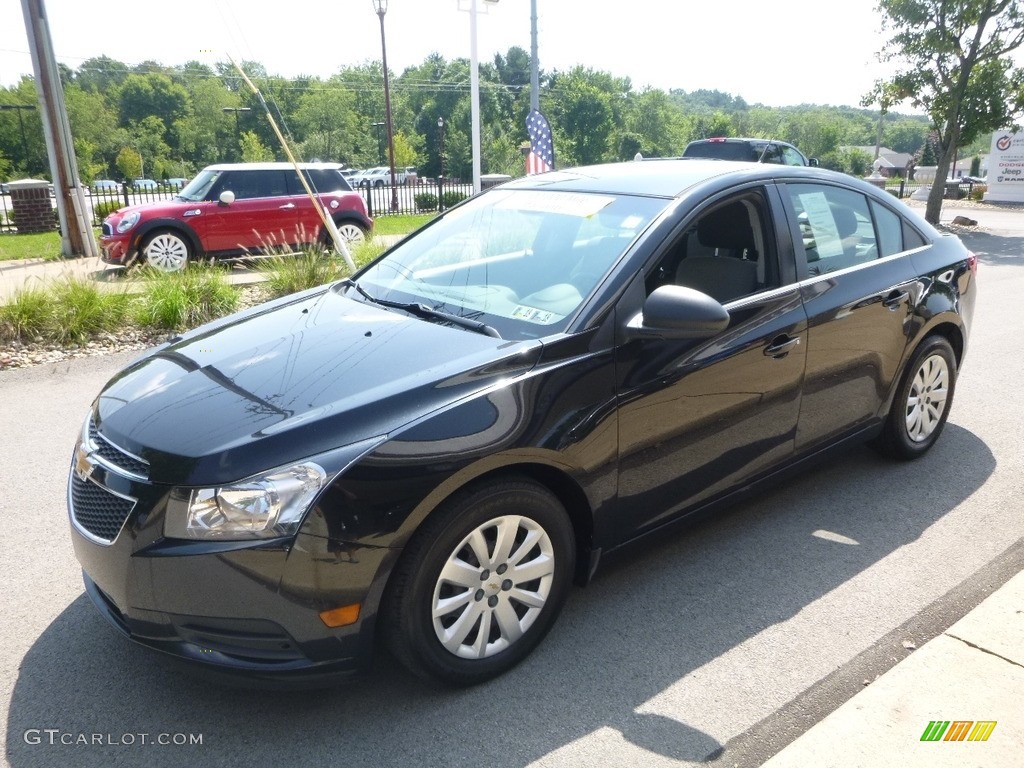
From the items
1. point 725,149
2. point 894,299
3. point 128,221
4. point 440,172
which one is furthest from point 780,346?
point 440,172

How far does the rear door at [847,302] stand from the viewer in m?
3.87

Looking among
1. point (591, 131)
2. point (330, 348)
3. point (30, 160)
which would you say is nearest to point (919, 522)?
point (330, 348)

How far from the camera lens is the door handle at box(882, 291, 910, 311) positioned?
4.23m

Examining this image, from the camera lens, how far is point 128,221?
12492 millimetres

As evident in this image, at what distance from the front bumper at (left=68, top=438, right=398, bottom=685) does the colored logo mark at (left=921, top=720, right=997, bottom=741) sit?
176cm

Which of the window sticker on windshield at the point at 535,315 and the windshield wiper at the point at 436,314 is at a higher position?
the window sticker on windshield at the point at 535,315

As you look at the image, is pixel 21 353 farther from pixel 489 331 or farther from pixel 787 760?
pixel 787 760

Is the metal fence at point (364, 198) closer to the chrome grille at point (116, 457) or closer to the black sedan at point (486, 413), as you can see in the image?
the black sedan at point (486, 413)

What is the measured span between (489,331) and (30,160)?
69.3 metres

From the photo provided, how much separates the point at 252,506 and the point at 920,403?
3.84 metres

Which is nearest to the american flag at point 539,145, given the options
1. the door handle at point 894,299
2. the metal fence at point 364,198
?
the metal fence at point 364,198

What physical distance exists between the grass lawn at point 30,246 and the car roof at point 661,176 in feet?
40.1

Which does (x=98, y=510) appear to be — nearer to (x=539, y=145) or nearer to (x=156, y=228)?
(x=156, y=228)

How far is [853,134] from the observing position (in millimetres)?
163625
